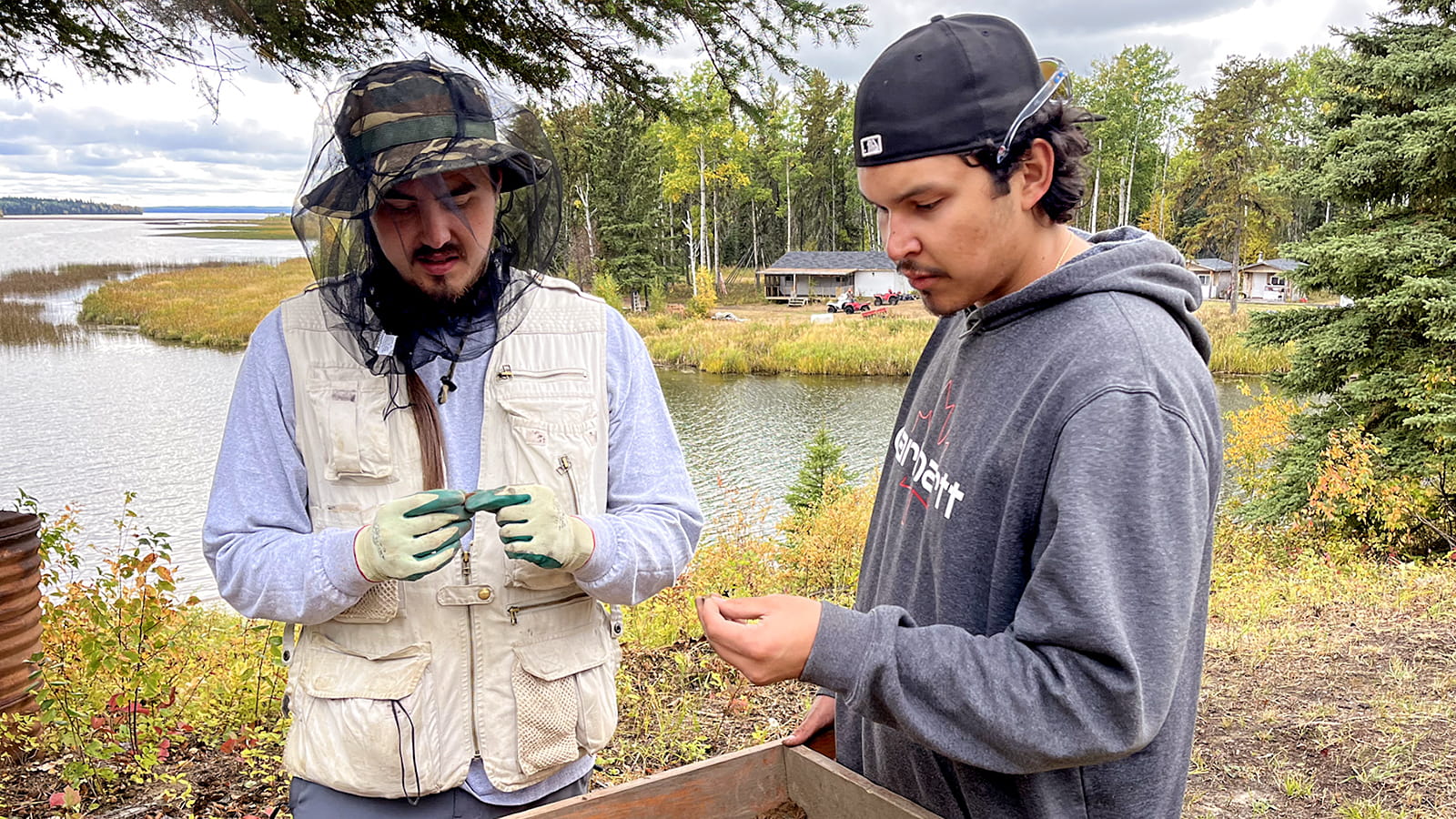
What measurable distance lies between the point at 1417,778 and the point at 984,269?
3476 millimetres

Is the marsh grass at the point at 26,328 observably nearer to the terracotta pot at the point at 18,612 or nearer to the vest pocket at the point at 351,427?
the terracotta pot at the point at 18,612

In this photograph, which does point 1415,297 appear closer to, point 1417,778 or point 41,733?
point 1417,778

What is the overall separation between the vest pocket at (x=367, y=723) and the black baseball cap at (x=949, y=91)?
43.8 inches

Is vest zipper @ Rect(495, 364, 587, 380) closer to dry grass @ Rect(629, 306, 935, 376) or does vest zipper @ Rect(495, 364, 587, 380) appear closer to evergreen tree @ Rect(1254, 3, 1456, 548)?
evergreen tree @ Rect(1254, 3, 1456, 548)

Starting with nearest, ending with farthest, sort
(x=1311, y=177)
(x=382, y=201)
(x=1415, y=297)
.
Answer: (x=382, y=201) < (x=1415, y=297) < (x=1311, y=177)

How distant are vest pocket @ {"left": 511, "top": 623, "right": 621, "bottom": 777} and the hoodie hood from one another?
94cm

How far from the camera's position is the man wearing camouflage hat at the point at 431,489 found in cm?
161

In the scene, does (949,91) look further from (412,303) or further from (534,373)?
(412,303)

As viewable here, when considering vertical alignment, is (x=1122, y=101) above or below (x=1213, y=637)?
above

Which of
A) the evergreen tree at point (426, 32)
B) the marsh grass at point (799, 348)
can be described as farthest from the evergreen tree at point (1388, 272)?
the marsh grass at point (799, 348)

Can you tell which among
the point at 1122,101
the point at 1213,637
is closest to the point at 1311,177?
the point at 1213,637

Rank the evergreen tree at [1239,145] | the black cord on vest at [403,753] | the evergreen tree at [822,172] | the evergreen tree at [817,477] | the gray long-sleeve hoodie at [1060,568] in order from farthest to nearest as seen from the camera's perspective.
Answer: the evergreen tree at [822,172] → the evergreen tree at [1239,145] → the evergreen tree at [817,477] → the black cord on vest at [403,753] → the gray long-sleeve hoodie at [1060,568]

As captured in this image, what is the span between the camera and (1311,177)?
997cm

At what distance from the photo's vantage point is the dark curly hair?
1.26 meters
